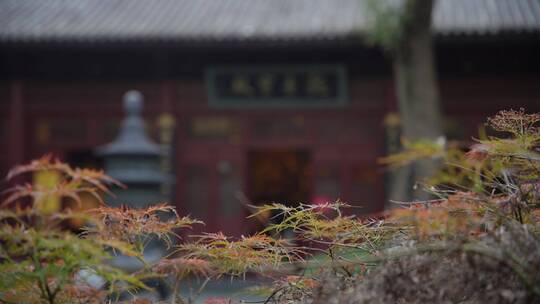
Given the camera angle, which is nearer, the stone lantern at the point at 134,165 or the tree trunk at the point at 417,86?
the tree trunk at the point at 417,86

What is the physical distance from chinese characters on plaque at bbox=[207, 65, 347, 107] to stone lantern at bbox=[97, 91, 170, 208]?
175cm

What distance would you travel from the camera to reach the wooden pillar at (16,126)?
885cm

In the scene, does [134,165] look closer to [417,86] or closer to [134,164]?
[134,164]

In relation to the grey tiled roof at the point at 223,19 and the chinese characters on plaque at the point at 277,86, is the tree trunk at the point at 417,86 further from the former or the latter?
the chinese characters on plaque at the point at 277,86

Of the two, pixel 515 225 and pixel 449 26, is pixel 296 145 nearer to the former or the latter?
pixel 449 26

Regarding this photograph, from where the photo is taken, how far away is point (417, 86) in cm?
653

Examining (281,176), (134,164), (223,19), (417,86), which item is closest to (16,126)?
(134,164)

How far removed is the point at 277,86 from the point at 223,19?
1.04 metres

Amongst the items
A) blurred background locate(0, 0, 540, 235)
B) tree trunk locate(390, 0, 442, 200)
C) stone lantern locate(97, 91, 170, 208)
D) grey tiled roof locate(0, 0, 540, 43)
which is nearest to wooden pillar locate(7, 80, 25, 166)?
blurred background locate(0, 0, 540, 235)

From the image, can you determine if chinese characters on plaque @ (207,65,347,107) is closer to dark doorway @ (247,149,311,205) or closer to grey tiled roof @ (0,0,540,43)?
grey tiled roof @ (0,0,540,43)

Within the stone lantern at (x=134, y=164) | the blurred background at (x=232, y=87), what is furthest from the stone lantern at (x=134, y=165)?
the blurred background at (x=232, y=87)

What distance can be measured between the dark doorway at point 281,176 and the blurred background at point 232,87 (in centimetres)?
397

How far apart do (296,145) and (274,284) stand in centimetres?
713

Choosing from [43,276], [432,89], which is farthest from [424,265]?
[432,89]
